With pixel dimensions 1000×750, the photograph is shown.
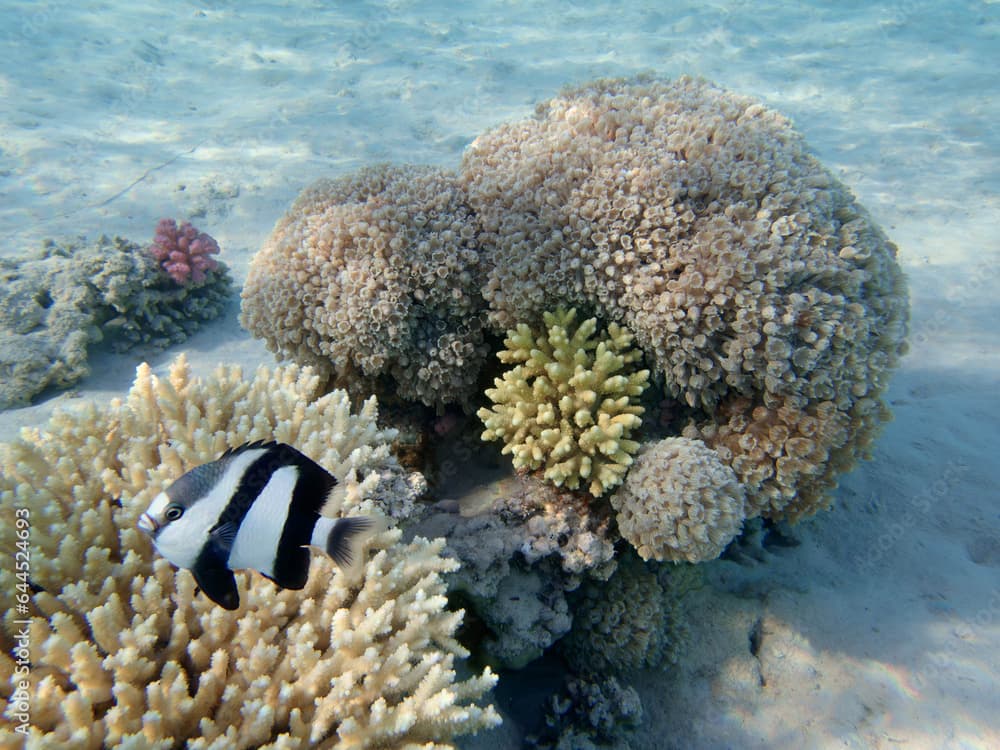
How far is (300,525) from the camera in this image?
5.20 feet

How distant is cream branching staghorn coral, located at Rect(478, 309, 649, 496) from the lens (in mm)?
3244

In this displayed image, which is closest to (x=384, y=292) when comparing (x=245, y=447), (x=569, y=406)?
(x=569, y=406)

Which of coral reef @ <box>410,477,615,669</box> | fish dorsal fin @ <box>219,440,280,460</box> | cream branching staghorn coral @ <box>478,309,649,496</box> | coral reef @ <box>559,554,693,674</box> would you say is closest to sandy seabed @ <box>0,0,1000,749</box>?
coral reef @ <box>559,554,693,674</box>

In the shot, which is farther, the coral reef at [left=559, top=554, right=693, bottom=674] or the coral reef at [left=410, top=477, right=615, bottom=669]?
the coral reef at [left=559, top=554, right=693, bottom=674]

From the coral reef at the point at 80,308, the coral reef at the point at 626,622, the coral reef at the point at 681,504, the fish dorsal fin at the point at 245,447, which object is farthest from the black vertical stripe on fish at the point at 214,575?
the coral reef at the point at 80,308

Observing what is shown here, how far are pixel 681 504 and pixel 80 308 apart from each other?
6119 mm

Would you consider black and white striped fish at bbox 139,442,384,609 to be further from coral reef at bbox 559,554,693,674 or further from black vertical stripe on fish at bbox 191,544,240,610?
coral reef at bbox 559,554,693,674

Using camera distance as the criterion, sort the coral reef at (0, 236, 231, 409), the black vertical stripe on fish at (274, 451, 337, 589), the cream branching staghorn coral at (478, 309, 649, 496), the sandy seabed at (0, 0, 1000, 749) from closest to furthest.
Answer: the black vertical stripe on fish at (274, 451, 337, 589) → the cream branching staghorn coral at (478, 309, 649, 496) → the sandy seabed at (0, 0, 1000, 749) → the coral reef at (0, 236, 231, 409)

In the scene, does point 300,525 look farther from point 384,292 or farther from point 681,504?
point 681,504

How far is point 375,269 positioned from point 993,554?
499 cm

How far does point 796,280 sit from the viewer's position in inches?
132

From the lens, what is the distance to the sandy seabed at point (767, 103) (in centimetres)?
A: 360

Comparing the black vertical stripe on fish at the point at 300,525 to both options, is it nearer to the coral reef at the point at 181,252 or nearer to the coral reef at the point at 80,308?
the coral reef at the point at 80,308

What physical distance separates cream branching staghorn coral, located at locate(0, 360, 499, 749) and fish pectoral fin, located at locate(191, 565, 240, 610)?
349mm
